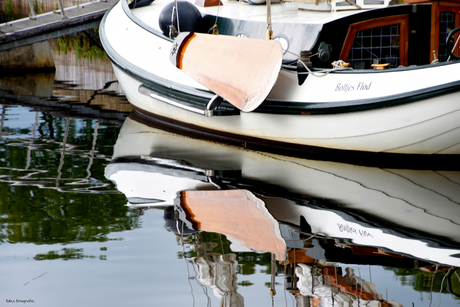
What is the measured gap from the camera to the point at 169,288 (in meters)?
3.50

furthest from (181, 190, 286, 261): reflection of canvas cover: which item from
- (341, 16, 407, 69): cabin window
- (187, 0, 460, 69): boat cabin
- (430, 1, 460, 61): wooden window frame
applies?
(430, 1, 460, 61): wooden window frame

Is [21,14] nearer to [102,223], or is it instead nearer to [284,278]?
[102,223]

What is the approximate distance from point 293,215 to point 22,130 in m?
5.20

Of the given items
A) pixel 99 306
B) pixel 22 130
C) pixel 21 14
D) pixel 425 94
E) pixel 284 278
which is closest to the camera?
pixel 99 306

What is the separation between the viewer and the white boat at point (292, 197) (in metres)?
4.24

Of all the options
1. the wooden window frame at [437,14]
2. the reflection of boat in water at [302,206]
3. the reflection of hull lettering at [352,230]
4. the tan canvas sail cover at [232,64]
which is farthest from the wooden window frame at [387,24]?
the reflection of hull lettering at [352,230]

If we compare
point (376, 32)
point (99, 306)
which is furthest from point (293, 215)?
point (376, 32)

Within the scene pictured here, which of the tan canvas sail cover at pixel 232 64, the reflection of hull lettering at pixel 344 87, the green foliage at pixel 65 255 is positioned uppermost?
the tan canvas sail cover at pixel 232 64

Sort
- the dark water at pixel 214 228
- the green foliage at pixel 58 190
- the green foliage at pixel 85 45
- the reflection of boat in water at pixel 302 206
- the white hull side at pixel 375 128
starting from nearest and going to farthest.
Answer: the dark water at pixel 214 228 → the reflection of boat in water at pixel 302 206 → the green foliage at pixel 58 190 → the white hull side at pixel 375 128 → the green foliage at pixel 85 45

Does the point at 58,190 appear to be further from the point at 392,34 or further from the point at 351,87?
the point at 392,34

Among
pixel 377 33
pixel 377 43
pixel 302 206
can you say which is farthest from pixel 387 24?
pixel 302 206

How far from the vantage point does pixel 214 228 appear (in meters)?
4.43

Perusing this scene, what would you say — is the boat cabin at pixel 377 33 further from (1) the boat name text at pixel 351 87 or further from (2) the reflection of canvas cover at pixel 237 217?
(2) the reflection of canvas cover at pixel 237 217

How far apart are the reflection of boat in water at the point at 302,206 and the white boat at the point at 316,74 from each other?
1.38 ft
